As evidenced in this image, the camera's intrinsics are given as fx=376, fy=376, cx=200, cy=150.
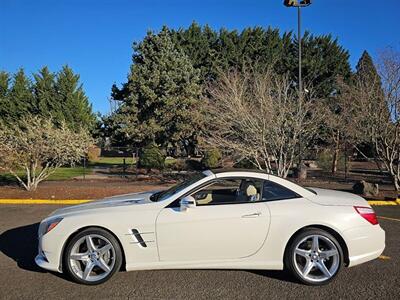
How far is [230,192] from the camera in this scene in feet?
16.4

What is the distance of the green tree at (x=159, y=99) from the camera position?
94.4 feet

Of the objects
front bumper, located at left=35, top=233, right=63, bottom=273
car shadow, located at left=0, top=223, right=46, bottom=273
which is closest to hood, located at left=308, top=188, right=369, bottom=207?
front bumper, located at left=35, top=233, right=63, bottom=273

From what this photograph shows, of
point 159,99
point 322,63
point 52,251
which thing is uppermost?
point 322,63

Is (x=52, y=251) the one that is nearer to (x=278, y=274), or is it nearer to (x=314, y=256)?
(x=278, y=274)

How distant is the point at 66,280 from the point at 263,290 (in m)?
2.35

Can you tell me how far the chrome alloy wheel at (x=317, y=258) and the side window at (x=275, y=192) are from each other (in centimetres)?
56

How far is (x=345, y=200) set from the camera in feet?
15.9

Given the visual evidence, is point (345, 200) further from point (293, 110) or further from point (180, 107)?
point (180, 107)

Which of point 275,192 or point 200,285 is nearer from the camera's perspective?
point 200,285

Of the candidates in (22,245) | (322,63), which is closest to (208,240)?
(22,245)

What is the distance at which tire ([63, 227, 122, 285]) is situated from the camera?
444cm

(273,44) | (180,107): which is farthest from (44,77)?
(273,44)

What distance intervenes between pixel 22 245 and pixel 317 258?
184 inches

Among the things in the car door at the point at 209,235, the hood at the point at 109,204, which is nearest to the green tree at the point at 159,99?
the hood at the point at 109,204
